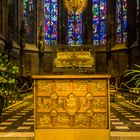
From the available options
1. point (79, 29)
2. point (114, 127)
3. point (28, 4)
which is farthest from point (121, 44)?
point (114, 127)

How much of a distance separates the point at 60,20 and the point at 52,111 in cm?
2682

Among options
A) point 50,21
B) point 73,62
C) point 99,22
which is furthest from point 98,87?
point 50,21

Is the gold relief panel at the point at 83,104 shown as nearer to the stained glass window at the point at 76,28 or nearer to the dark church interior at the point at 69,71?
the dark church interior at the point at 69,71

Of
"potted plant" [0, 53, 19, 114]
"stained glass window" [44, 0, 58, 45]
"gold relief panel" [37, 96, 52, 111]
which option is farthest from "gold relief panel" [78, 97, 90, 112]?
"stained glass window" [44, 0, 58, 45]

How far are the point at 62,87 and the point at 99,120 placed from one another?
0.74 metres

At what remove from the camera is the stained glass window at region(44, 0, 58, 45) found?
3161 cm

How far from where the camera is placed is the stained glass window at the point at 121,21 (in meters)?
28.6

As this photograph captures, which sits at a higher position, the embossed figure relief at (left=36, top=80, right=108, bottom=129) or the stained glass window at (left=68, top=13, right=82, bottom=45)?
the stained glass window at (left=68, top=13, right=82, bottom=45)

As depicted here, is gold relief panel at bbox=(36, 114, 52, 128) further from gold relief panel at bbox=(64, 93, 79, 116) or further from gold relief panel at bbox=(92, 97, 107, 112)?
gold relief panel at bbox=(92, 97, 107, 112)

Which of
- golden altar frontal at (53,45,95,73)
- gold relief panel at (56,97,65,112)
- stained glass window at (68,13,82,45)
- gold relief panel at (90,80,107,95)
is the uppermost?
stained glass window at (68,13,82,45)

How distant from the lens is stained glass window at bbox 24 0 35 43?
94.5 ft

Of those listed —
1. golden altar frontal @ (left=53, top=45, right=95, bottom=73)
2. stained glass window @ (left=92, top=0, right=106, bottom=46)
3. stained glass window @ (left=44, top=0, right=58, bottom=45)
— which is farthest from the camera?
stained glass window @ (left=44, top=0, right=58, bottom=45)

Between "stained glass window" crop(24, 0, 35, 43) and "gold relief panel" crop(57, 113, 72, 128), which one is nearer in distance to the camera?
"gold relief panel" crop(57, 113, 72, 128)

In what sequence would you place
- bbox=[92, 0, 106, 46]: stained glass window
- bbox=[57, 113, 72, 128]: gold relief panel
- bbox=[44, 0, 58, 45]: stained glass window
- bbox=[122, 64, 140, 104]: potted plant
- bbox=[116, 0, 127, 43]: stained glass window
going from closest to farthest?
bbox=[122, 64, 140, 104]: potted plant < bbox=[57, 113, 72, 128]: gold relief panel < bbox=[116, 0, 127, 43]: stained glass window < bbox=[92, 0, 106, 46]: stained glass window < bbox=[44, 0, 58, 45]: stained glass window
